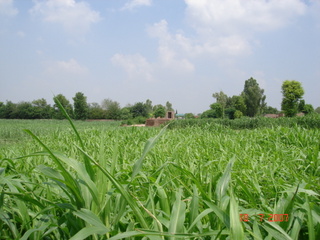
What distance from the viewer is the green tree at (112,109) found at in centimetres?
5616

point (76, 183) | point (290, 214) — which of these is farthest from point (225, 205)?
point (76, 183)

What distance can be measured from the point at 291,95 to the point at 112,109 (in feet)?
129

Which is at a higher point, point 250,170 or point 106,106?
point 106,106

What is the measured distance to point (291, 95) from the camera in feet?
131

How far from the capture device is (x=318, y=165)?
2484mm

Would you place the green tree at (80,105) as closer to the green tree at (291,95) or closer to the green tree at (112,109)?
the green tree at (112,109)

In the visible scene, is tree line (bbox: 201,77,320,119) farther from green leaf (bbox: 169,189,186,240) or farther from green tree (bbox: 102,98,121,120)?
green leaf (bbox: 169,189,186,240)

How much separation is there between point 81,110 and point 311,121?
4331cm

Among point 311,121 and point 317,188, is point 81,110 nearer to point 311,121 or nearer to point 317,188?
point 311,121

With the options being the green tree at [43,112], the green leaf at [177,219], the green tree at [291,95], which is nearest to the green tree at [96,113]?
the green tree at [43,112]

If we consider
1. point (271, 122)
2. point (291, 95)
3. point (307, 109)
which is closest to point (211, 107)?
point (291, 95)

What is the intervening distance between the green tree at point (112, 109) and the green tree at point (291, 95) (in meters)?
35.4

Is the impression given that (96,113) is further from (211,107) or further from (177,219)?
(177,219)

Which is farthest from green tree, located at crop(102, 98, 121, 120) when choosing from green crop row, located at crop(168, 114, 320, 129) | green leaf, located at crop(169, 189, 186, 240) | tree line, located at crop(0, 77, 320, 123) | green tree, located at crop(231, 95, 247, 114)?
green leaf, located at crop(169, 189, 186, 240)
